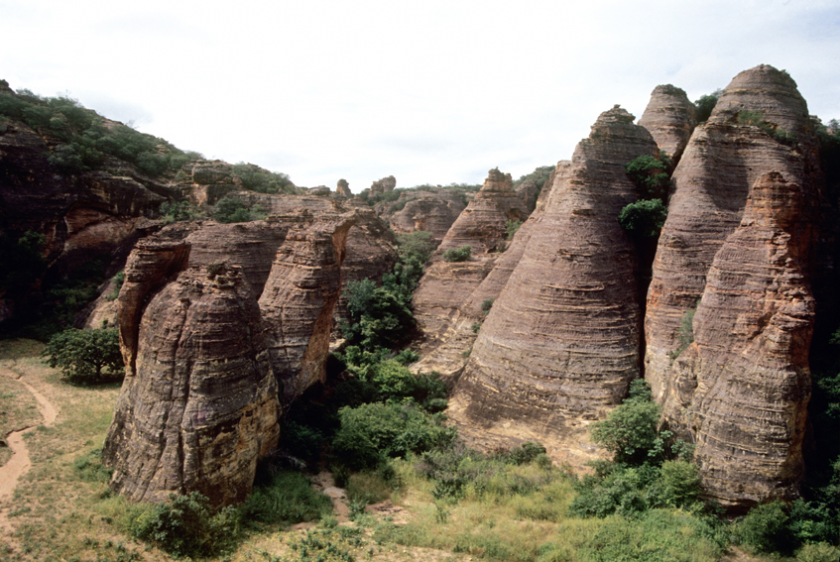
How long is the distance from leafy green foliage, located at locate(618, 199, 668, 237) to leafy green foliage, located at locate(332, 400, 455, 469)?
1097cm

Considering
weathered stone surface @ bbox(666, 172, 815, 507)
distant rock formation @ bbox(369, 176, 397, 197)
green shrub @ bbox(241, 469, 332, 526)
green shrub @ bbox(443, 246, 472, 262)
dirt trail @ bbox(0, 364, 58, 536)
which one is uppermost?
distant rock formation @ bbox(369, 176, 397, 197)

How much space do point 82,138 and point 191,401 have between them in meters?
32.2

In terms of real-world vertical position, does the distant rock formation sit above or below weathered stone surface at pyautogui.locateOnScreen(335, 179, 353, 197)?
above

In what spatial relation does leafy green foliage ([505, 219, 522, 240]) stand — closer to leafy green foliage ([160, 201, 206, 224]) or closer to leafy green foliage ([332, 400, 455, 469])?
leafy green foliage ([332, 400, 455, 469])

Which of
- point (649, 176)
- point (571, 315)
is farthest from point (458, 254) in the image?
point (571, 315)

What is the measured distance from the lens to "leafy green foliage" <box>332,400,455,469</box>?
54.7ft

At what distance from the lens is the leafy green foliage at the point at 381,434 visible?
1669 centimetres

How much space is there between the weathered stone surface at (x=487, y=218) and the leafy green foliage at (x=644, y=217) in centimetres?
1611

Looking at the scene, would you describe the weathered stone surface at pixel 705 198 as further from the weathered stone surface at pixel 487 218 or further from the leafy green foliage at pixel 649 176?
the weathered stone surface at pixel 487 218

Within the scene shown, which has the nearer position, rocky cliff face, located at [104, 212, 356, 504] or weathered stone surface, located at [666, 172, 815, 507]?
rocky cliff face, located at [104, 212, 356, 504]

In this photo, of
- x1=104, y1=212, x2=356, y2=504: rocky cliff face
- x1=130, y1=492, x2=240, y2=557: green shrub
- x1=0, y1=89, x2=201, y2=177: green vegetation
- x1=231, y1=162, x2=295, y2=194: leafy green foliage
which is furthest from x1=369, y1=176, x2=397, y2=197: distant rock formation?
x1=130, y1=492, x2=240, y2=557: green shrub

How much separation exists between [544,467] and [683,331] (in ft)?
21.8

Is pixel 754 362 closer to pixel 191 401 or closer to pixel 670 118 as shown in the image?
pixel 670 118

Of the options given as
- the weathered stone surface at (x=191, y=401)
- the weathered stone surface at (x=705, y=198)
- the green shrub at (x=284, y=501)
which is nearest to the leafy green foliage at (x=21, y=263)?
the weathered stone surface at (x=191, y=401)
